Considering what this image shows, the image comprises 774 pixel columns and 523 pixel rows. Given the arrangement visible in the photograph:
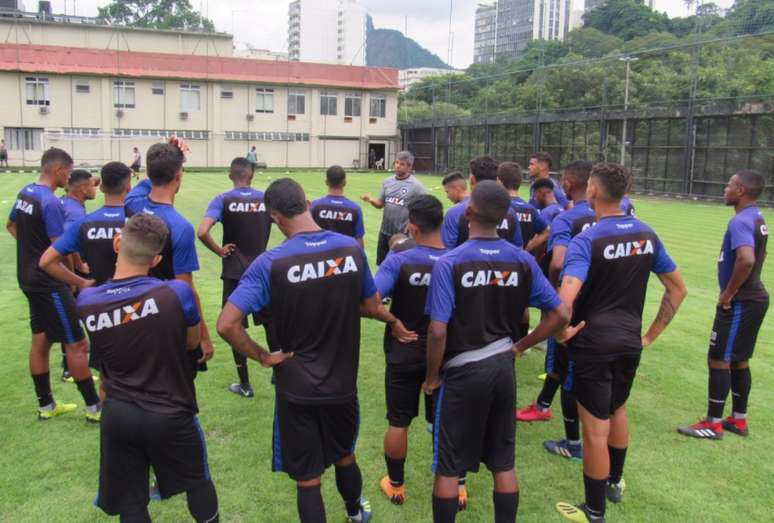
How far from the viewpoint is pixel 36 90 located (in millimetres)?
46594

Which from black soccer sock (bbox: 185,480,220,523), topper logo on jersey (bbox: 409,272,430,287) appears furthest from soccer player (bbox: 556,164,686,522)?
black soccer sock (bbox: 185,480,220,523)

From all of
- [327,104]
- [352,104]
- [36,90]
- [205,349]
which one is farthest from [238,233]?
[352,104]

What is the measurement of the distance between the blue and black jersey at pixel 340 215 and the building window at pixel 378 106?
170ft

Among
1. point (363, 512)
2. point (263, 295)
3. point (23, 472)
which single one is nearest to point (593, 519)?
point (363, 512)

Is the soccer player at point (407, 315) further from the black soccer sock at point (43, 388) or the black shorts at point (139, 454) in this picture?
the black soccer sock at point (43, 388)

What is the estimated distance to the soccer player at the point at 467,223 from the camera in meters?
5.74

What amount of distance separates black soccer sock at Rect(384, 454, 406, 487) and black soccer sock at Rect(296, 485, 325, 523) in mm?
944

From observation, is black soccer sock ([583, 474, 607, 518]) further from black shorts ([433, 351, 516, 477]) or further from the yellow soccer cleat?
the yellow soccer cleat

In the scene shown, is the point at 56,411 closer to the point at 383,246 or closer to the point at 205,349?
the point at 205,349

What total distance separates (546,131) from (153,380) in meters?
38.3

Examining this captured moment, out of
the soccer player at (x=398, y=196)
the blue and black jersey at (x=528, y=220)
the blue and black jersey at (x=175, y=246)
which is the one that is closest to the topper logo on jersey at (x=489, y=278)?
the blue and black jersey at (x=175, y=246)

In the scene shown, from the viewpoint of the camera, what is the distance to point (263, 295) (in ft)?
11.1

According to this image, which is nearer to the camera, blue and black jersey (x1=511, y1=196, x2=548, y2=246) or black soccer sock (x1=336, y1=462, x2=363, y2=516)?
black soccer sock (x1=336, y1=462, x2=363, y2=516)

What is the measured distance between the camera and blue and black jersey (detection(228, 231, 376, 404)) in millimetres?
3383
